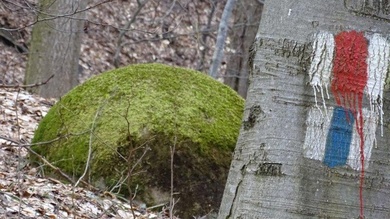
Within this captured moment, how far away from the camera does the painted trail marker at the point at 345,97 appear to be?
264 centimetres

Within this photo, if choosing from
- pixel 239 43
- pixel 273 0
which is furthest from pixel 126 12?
pixel 273 0

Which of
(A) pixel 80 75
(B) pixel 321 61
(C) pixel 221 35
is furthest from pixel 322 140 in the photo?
(A) pixel 80 75

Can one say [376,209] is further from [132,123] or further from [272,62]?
[132,123]

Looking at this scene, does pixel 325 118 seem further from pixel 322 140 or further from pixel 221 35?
pixel 221 35

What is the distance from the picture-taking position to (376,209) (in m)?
2.66

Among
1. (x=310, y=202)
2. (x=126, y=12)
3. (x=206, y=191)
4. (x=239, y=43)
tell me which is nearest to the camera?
(x=310, y=202)

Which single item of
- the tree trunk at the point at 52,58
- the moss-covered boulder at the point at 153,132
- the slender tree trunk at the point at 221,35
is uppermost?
the slender tree trunk at the point at 221,35

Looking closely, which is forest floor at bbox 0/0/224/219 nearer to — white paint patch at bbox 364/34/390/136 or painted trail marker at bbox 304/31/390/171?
painted trail marker at bbox 304/31/390/171

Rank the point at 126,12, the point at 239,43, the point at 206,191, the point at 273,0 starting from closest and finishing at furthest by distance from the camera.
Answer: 1. the point at 273,0
2. the point at 206,191
3. the point at 239,43
4. the point at 126,12

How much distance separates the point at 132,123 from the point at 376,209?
11.7 ft

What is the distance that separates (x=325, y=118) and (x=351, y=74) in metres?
0.19

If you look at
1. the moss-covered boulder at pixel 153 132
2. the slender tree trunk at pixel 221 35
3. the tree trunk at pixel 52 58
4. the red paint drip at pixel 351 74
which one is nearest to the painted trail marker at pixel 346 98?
the red paint drip at pixel 351 74

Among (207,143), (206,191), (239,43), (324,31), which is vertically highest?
(239,43)

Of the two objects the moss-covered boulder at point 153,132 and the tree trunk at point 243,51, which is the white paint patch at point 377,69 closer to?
the moss-covered boulder at point 153,132
